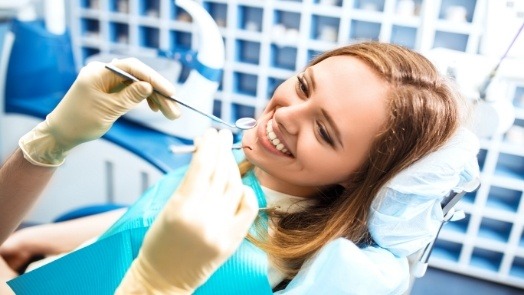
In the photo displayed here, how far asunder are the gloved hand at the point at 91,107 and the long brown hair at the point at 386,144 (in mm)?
329

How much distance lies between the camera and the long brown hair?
0.88m

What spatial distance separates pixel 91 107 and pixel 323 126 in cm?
43

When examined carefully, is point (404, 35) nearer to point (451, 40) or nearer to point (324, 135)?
point (451, 40)

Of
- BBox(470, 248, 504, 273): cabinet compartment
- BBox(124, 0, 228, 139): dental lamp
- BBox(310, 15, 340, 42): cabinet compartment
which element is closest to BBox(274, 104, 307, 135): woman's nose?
BBox(124, 0, 228, 139): dental lamp

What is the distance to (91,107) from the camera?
917 mm

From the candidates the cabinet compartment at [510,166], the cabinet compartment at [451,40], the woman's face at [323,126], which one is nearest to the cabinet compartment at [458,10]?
the cabinet compartment at [451,40]

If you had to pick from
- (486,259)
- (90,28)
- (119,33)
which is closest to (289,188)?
(486,259)

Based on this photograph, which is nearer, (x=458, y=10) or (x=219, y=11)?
(x=458, y=10)

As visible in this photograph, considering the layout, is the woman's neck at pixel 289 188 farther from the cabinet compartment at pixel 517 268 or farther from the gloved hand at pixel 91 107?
the cabinet compartment at pixel 517 268

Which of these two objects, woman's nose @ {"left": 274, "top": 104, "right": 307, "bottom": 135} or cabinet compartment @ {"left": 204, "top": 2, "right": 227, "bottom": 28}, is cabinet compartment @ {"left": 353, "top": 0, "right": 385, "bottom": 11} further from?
woman's nose @ {"left": 274, "top": 104, "right": 307, "bottom": 135}

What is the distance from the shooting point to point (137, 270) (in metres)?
0.67

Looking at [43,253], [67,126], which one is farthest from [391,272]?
[43,253]

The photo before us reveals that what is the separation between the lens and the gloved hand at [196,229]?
1.97 feet

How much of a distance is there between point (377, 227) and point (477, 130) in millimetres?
408
